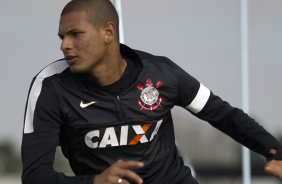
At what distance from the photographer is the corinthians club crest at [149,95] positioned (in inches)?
160

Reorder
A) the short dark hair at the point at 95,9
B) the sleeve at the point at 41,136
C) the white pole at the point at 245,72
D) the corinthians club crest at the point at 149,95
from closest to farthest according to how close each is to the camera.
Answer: the sleeve at the point at 41,136
the short dark hair at the point at 95,9
the corinthians club crest at the point at 149,95
the white pole at the point at 245,72

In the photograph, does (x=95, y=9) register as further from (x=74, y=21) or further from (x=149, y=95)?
(x=149, y=95)

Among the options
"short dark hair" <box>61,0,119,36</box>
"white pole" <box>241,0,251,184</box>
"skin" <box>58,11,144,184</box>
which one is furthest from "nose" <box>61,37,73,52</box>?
"white pole" <box>241,0,251,184</box>

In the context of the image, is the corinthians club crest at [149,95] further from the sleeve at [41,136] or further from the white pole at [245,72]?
the white pole at [245,72]

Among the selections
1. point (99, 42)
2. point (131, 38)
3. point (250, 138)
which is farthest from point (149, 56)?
point (131, 38)

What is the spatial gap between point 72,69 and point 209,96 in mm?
728

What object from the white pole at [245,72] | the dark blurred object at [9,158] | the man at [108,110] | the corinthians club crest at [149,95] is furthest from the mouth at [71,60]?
the dark blurred object at [9,158]

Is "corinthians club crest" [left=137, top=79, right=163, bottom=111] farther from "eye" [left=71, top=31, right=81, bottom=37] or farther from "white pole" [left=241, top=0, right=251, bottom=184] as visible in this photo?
"white pole" [left=241, top=0, right=251, bottom=184]

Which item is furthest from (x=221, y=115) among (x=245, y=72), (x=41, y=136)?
(x=245, y=72)

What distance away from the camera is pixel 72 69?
390 centimetres

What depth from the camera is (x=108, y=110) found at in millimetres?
4000

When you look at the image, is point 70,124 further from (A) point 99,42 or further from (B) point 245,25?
(B) point 245,25

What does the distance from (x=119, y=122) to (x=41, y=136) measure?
0.38 metres

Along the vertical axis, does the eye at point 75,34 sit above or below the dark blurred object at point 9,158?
above
